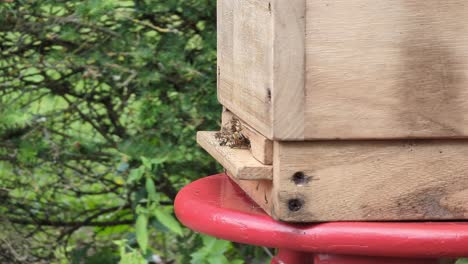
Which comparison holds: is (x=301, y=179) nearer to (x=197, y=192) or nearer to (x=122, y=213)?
(x=197, y=192)

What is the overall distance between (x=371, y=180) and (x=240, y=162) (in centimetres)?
31

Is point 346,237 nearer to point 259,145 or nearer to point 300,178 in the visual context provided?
point 300,178

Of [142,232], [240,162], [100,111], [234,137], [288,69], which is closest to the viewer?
[288,69]

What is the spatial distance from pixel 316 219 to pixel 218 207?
315mm

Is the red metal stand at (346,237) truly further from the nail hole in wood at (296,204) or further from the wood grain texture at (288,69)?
the wood grain texture at (288,69)

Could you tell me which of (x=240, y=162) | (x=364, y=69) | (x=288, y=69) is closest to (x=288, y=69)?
(x=288, y=69)

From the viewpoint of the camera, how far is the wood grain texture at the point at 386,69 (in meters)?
2.22

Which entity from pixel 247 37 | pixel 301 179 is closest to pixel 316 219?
pixel 301 179

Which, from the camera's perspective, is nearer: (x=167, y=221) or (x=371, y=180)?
(x=371, y=180)

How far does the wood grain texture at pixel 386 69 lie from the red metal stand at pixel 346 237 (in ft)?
0.67

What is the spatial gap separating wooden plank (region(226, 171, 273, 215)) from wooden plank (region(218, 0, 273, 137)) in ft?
0.44

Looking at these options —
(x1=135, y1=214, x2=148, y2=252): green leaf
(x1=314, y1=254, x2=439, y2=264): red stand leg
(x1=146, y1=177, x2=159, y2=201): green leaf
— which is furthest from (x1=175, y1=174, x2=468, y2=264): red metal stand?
(x1=146, y1=177, x2=159, y2=201): green leaf

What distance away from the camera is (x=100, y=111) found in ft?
15.0

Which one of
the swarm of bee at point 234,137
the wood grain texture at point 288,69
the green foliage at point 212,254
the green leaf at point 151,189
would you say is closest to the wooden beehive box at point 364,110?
the wood grain texture at point 288,69
